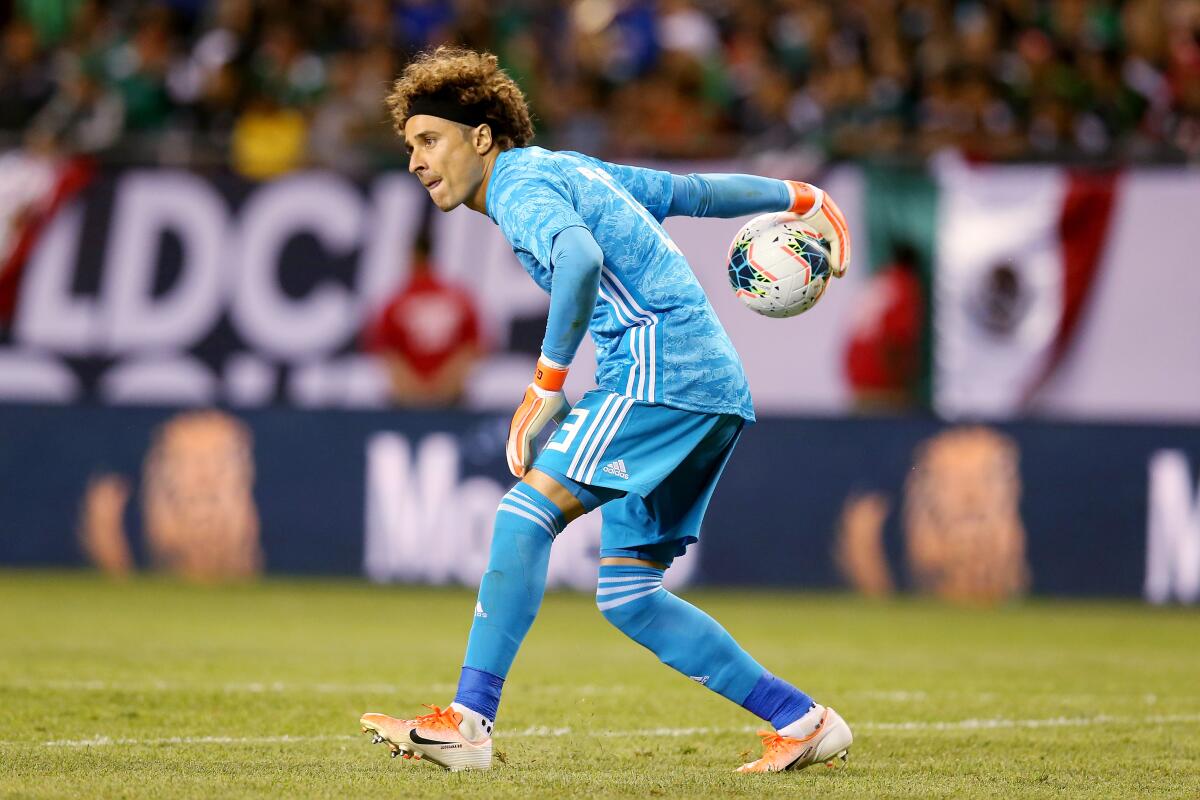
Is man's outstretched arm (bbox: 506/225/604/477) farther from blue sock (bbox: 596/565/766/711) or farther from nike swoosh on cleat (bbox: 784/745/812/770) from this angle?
nike swoosh on cleat (bbox: 784/745/812/770)

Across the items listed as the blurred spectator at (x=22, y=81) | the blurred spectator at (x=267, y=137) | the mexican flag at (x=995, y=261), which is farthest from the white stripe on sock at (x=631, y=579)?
the blurred spectator at (x=22, y=81)

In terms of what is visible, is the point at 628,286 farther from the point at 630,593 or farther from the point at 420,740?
the point at 420,740

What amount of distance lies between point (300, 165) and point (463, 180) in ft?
27.5

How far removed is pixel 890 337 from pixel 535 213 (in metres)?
7.71

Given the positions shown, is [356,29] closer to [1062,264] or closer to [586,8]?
[586,8]

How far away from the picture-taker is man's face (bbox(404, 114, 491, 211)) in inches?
212

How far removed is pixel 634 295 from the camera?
529 cm

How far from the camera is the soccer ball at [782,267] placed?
563cm

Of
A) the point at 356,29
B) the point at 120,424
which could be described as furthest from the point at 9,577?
the point at 356,29

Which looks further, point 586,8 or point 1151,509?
point 586,8

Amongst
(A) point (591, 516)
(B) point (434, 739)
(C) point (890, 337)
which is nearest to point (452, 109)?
(B) point (434, 739)

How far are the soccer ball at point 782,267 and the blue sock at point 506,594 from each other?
1.02m

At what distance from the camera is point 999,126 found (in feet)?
44.2

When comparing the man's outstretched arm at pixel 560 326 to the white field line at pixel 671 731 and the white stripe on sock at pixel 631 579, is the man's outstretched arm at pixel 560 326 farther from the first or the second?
the white field line at pixel 671 731
